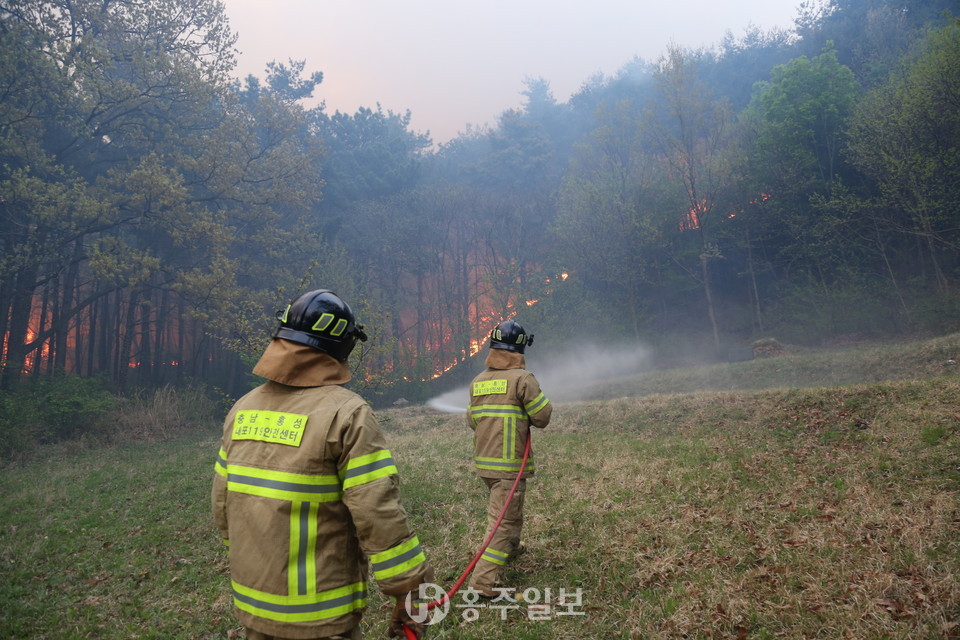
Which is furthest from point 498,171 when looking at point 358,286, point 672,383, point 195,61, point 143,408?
point 143,408

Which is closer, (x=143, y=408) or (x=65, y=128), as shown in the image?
(x=143, y=408)

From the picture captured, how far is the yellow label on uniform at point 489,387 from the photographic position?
4.82 meters

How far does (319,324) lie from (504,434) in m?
2.68

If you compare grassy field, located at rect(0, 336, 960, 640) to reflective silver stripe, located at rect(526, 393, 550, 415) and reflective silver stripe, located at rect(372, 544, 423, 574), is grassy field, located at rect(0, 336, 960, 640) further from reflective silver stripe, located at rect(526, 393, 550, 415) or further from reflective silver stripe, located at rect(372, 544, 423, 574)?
reflective silver stripe, located at rect(372, 544, 423, 574)

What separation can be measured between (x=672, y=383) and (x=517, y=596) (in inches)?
641

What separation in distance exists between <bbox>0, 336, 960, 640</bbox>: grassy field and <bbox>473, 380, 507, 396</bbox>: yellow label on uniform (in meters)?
1.75

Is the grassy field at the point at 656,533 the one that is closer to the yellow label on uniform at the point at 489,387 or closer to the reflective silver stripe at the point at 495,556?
the reflective silver stripe at the point at 495,556

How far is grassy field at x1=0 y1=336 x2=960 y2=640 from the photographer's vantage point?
12.8ft

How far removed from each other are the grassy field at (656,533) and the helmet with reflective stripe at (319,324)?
2.82 m

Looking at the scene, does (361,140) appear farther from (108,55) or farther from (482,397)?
(482,397)

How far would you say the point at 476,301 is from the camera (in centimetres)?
3447

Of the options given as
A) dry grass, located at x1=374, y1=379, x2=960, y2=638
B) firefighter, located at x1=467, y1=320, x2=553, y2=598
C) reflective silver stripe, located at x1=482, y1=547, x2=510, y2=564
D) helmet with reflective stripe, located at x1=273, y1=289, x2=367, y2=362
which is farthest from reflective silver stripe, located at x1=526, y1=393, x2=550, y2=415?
helmet with reflective stripe, located at x1=273, y1=289, x2=367, y2=362

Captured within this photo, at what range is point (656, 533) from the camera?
538 centimetres

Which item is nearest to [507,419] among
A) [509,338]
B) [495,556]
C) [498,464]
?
[498,464]
